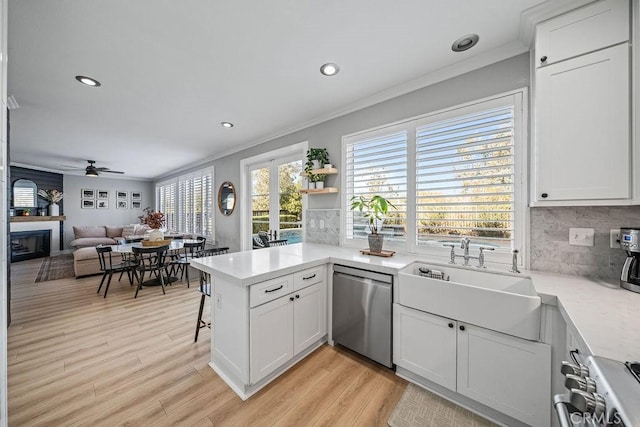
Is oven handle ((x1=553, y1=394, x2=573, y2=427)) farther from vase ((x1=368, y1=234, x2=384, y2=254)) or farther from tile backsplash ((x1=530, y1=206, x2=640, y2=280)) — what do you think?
vase ((x1=368, y1=234, x2=384, y2=254))

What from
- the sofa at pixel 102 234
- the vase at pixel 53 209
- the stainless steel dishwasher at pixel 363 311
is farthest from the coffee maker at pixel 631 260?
the vase at pixel 53 209

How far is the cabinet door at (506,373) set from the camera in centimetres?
129

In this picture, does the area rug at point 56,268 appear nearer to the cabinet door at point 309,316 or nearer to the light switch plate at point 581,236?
the cabinet door at point 309,316

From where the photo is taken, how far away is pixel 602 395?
0.64 metres

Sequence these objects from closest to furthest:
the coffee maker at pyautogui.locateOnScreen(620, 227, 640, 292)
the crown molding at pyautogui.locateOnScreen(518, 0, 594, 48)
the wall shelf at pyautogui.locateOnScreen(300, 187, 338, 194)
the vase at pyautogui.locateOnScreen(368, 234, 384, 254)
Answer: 1. the coffee maker at pyautogui.locateOnScreen(620, 227, 640, 292)
2. the crown molding at pyautogui.locateOnScreen(518, 0, 594, 48)
3. the vase at pyautogui.locateOnScreen(368, 234, 384, 254)
4. the wall shelf at pyautogui.locateOnScreen(300, 187, 338, 194)

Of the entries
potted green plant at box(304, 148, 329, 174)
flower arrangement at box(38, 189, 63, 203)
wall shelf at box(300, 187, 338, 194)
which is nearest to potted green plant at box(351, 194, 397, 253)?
wall shelf at box(300, 187, 338, 194)

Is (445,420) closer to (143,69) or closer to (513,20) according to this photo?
(513,20)

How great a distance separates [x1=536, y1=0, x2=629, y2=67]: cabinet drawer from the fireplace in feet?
33.9

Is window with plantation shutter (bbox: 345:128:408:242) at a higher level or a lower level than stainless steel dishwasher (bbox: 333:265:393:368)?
higher

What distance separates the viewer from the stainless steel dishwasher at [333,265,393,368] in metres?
1.89

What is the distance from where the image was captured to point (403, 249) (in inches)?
94.8

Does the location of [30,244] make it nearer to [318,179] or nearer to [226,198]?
[226,198]

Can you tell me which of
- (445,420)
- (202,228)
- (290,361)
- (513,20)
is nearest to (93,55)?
(290,361)

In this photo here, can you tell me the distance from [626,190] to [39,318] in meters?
5.48
